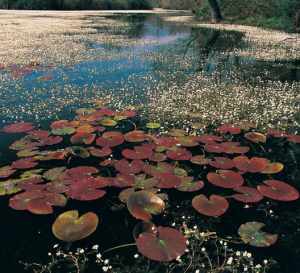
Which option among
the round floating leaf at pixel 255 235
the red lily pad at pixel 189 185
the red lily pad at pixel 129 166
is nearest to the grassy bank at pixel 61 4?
the red lily pad at pixel 129 166

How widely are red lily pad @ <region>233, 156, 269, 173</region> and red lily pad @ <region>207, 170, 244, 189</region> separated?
0.39 metres

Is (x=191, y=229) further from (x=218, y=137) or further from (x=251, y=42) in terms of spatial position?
(x=251, y=42)

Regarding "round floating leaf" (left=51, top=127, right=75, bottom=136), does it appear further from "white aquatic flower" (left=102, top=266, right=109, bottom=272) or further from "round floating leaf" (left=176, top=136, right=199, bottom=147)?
"white aquatic flower" (left=102, top=266, right=109, bottom=272)

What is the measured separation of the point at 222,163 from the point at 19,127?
502 centimetres

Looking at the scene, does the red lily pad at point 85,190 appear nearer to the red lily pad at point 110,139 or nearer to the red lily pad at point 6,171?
the red lily pad at point 6,171

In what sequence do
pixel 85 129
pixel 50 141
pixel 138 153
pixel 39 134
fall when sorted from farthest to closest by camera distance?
1. pixel 85 129
2. pixel 39 134
3. pixel 50 141
4. pixel 138 153

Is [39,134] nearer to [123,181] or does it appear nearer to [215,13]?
[123,181]

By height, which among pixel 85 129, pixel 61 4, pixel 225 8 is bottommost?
pixel 85 129

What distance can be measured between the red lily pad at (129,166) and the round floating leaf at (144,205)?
897mm

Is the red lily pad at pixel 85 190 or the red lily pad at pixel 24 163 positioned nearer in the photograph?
the red lily pad at pixel 85 190

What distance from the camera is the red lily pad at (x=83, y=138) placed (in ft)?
26.4

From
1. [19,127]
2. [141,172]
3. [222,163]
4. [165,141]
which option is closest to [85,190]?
[141,172]

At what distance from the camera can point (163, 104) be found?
11.4 m

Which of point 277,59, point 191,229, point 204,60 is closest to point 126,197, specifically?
point 191,229
